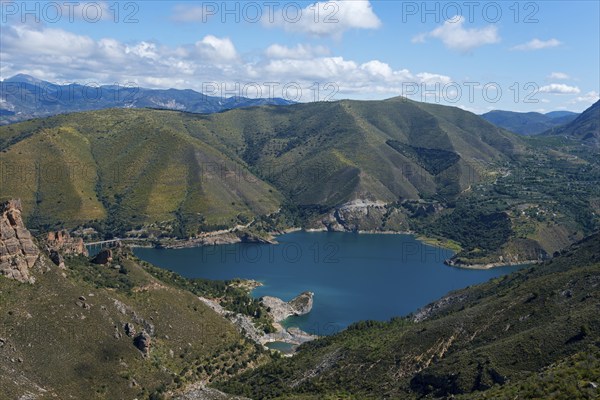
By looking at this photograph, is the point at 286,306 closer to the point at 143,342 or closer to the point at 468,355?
the point at 143,342

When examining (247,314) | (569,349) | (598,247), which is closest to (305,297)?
(247,314)

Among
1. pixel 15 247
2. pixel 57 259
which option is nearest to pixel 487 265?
pixel 57 259

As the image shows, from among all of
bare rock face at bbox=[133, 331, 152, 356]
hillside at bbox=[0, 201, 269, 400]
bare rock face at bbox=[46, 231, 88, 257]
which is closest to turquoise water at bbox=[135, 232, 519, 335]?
hillside at bbox=[0, 201, 269, 400]

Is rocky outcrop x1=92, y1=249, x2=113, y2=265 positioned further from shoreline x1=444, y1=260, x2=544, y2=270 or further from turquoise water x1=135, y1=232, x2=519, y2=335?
shoreline x1=444, y1=260, x2=544, y2=270

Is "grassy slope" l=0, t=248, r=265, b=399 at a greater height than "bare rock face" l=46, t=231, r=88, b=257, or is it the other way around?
"bare rock face" l=46, t=231, r=88, b=257

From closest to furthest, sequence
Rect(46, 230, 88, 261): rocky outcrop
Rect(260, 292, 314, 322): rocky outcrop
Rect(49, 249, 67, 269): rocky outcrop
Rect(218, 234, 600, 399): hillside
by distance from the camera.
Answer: Rect(218, 234, 600, 399): hillside < Rect(49, 249, 67, 269): rocky outcrop < Rect(46, 230, 88, 261): rocky outcrop < Rect(260, 292, 314, 322): rocky outcrop

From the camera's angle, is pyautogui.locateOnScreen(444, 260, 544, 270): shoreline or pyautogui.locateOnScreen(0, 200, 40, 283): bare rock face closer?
pyautogui.locateOnScreen(0, 200, 40, 283): bare rock face

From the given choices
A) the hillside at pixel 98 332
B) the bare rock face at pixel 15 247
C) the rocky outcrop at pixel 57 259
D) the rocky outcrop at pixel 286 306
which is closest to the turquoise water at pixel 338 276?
the rocky outcrop at pixel 286 306

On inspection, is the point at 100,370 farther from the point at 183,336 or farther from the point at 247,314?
the point at 247,314
